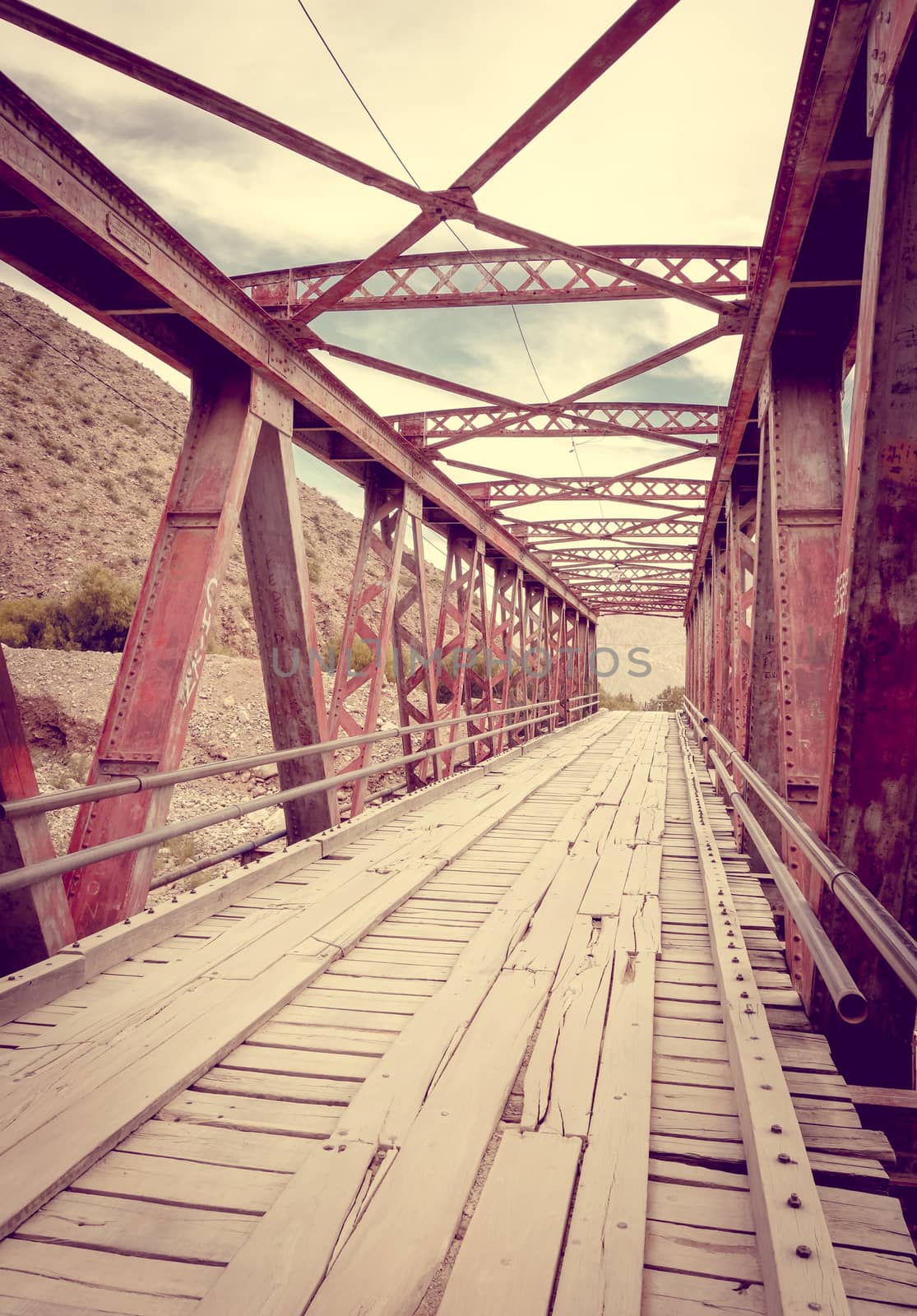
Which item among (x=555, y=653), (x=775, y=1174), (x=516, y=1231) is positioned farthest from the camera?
(x=555, y=653)

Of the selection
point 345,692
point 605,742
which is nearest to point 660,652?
point 605,742

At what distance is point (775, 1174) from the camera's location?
2.18 m

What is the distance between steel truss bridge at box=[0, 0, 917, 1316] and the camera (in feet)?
6.73

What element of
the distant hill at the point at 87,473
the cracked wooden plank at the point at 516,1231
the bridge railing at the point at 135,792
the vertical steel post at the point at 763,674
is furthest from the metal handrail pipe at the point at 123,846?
the distant hill at the point at 87,473

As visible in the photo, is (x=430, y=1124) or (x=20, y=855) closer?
(x=430, y=1124)

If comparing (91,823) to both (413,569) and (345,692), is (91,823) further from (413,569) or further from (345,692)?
(413,569)

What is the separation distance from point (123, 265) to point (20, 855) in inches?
123

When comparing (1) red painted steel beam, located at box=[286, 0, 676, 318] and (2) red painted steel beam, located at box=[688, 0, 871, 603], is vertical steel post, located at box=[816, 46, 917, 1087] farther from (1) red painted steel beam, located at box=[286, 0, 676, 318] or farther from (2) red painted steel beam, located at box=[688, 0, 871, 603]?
(1) red painted steel beam, located at box=[286, 0, 676, 318]

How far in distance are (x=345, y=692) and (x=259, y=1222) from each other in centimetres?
635

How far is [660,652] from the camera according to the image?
504 ft

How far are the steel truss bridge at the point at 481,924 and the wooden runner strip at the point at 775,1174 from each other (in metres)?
0.01

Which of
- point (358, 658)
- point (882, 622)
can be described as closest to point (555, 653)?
point (358, 658)

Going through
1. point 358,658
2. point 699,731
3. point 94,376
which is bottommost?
point 699,731

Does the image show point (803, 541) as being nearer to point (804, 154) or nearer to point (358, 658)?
point (804, 154)
